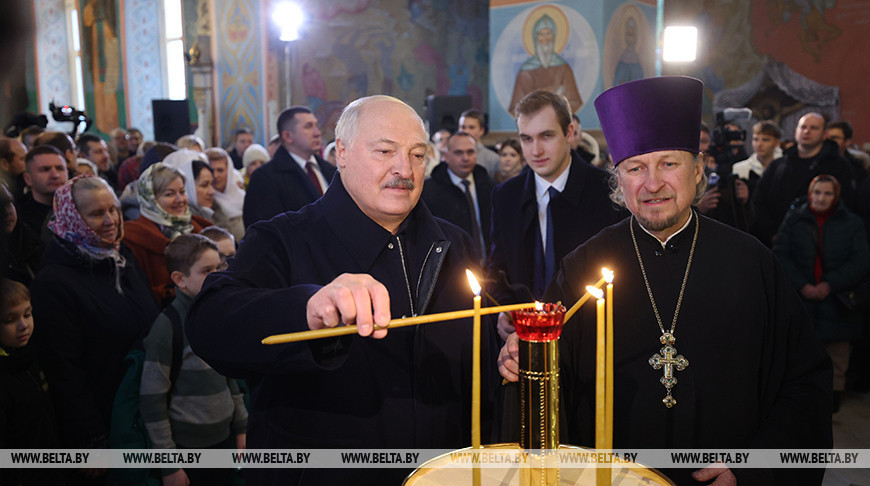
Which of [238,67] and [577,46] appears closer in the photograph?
[577,46]

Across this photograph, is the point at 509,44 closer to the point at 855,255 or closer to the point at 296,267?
the point at 855,255

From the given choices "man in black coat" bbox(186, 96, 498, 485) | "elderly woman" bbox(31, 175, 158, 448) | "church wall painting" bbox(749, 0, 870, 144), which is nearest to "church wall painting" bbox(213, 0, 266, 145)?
"church wall painting" bbox(749, 0, 870, 144)

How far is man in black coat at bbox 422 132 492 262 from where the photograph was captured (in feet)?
17.0

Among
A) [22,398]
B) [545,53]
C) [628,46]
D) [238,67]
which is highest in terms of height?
[238,67]

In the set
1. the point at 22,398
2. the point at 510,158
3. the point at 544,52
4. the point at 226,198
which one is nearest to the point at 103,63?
the point at 544,52

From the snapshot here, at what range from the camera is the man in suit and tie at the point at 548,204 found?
3.39 m

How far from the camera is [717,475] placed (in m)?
1.66

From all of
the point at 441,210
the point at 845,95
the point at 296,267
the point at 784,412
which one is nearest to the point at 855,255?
the point at 441,210

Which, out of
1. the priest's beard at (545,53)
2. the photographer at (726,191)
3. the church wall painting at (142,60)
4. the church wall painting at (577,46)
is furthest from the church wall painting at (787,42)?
the church wall painting at (142,60)

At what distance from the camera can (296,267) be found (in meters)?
1.77

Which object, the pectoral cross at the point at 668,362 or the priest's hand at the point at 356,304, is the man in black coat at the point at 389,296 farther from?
the pectoral cross at the point at 668,362

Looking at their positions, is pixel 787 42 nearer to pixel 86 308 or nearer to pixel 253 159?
pixel 253 159

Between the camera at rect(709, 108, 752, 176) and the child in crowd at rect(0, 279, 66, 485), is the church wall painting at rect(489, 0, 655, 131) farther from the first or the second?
the child in crowd at rect(0, 279, 66, 485)

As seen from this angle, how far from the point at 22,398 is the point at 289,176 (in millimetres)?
2580
